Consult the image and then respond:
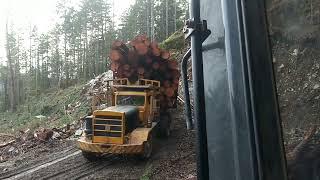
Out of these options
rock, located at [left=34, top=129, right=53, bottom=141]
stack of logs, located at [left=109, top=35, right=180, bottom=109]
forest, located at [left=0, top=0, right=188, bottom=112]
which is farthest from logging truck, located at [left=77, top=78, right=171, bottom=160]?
forest, located at [left=0, top=0, right=188, bottom=112]

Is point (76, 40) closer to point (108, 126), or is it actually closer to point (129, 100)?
point (129, 100)

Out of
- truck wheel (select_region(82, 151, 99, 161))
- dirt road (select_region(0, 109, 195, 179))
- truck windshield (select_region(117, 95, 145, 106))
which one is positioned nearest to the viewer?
dirt road (select_region(0, 109, 195, 179))

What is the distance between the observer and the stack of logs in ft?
45.3

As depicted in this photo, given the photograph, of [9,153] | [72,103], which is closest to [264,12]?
[9,153]

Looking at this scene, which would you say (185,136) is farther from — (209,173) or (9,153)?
(209,173)

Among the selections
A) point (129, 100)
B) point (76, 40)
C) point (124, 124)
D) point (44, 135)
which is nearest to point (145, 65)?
point (129, 100)

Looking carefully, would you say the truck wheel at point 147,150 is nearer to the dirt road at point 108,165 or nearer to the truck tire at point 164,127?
the dirt road at point 108,165

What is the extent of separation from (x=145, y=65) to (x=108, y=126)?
367 centimetres

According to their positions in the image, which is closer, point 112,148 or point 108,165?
point 112,148

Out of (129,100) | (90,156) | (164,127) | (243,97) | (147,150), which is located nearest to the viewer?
(243,97)

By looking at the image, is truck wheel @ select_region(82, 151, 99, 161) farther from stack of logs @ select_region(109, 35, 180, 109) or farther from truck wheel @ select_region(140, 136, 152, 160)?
stack of logs @ select_region(109, 35, 180, 109)

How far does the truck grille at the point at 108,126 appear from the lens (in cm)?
1090

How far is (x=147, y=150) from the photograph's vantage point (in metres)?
11.3

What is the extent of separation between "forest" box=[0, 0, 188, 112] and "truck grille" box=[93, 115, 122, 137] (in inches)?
1452
